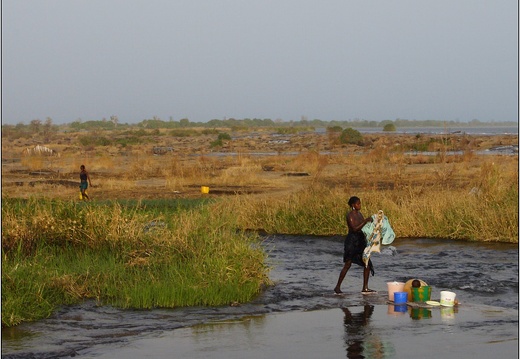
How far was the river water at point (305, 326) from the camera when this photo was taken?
10.8 meters

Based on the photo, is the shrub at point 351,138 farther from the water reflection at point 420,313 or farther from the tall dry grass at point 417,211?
the water reflection at point 420,313

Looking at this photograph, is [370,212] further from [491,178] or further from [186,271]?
[186,271]

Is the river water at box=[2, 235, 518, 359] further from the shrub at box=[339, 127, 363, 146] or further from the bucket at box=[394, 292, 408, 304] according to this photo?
the shrub at box=[339, 127, 363, 146]

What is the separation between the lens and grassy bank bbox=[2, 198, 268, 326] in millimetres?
13789

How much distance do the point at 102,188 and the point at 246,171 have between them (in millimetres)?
8573

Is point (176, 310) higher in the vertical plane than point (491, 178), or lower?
lower

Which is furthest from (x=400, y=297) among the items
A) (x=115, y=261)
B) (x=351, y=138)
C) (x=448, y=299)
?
(x=351, y=138)

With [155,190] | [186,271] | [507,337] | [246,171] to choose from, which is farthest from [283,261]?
[246,171]

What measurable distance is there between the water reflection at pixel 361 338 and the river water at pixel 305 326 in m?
0.01

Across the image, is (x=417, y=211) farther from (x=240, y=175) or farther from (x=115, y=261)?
(x=240, y=175)

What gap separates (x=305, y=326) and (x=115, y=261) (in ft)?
15.8

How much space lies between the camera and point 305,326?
12305mm

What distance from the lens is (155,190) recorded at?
118 ft

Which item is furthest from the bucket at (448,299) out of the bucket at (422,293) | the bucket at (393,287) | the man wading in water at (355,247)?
the man wading in water at (355,247)
